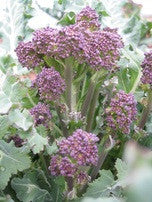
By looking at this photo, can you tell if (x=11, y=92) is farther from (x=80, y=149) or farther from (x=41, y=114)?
→ (x=80, y=149)

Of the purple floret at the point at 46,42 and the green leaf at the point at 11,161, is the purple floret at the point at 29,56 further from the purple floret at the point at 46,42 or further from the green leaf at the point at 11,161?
the green leaf at the point at 11,161

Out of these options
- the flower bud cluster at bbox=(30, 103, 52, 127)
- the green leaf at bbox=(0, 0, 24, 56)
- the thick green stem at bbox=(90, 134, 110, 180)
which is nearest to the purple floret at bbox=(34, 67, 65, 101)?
the flower bud cluster at bbox=(30, 103, 52, 127)

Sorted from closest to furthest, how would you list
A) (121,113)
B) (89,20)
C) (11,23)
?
(121,113) < (89,20) < (11,23)

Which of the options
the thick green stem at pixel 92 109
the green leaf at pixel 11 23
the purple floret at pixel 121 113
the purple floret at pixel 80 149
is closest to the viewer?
the purple floret at pixel 80 149

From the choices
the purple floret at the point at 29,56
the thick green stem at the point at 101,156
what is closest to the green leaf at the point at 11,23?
the purple floret at the point at 29,56

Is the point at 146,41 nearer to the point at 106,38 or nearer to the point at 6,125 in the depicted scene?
the point at 106,38

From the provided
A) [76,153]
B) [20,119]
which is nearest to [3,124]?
[20,119]

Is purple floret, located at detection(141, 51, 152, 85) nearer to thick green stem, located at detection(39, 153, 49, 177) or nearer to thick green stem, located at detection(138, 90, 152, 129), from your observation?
thick green stem, located at detection(138, 90, 152, 129)
